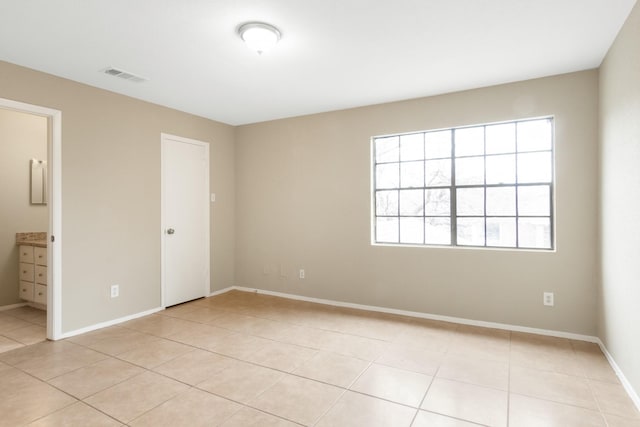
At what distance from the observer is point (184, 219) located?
457 cm

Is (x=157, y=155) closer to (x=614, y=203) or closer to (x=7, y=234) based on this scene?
(x=7, y=234)

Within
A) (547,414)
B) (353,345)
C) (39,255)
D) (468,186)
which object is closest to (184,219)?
(39,255)

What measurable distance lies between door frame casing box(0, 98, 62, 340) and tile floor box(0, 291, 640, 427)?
262 mm

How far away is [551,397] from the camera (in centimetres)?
228

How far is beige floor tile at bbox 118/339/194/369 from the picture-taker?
9.23ft

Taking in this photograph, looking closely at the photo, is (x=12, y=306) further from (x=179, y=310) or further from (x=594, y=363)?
(x=594, y=363)

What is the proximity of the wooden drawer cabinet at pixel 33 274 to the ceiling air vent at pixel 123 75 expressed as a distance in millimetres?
2404

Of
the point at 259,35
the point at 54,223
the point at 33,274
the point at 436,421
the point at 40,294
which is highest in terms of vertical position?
the point at 259,35

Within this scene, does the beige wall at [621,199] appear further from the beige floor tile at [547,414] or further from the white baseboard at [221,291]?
the white baseboard at [221,291]

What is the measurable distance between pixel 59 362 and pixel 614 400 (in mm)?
4094

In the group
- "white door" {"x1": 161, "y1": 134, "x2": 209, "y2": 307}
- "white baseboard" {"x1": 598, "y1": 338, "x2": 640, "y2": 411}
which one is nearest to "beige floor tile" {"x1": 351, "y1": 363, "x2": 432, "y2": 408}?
"white baseboard" {"x1": 598, "y1": 338, "x2": 640, "y2": 411}

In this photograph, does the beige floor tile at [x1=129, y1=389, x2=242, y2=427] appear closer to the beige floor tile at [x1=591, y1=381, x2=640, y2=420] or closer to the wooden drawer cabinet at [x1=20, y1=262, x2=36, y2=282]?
the beige floor tile at [x1=591, y1=381, x2=640, y2=420]

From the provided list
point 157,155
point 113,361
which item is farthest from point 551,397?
point 157,155

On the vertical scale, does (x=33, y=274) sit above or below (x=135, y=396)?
above
